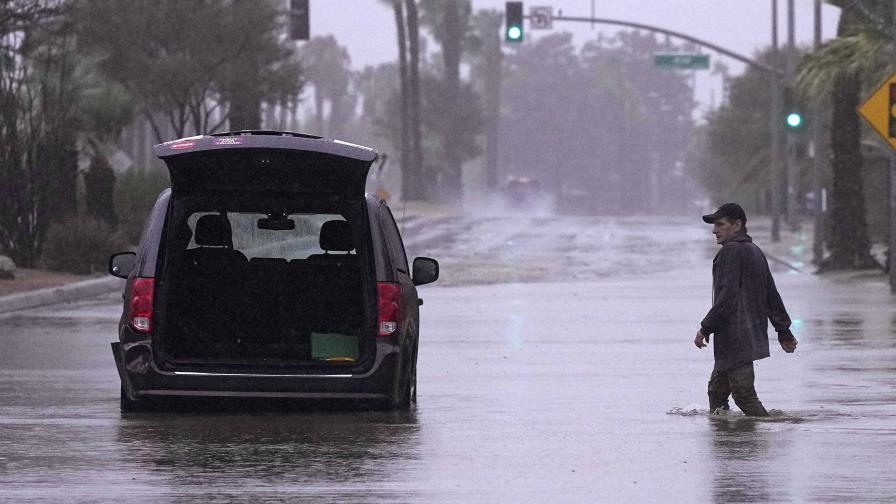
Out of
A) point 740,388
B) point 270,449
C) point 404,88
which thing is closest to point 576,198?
point 404,88

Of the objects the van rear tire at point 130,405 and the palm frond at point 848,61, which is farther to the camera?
the palm frond at point 848,61

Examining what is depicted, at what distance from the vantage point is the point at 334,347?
525 inches

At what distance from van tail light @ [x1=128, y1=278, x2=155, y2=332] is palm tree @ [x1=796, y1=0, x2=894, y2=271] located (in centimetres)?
2242

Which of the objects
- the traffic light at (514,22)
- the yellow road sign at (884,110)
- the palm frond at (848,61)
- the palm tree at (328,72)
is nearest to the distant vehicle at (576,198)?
the palm tree at (328,72)

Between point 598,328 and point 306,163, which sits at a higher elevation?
point 306,163

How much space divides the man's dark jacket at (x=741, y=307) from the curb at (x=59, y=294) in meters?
14.8

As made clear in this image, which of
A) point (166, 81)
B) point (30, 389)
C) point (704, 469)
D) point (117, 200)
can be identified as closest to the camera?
point (704, 469)

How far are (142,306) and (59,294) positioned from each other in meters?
16.4

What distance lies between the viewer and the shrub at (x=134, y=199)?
43.2m

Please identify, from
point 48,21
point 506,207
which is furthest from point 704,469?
point 506,207

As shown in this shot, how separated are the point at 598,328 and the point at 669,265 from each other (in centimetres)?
1836

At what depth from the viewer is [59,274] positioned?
33.4 meters

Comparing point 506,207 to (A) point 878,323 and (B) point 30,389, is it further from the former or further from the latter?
(B) point 30,389

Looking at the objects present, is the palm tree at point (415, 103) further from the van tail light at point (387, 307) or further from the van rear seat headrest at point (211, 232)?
the van tail light at point (387, 307)
